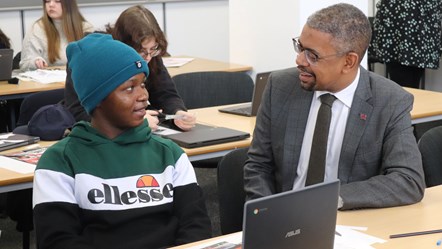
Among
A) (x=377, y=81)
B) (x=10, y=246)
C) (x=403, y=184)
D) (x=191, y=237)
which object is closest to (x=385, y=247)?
(x=403, y=184)

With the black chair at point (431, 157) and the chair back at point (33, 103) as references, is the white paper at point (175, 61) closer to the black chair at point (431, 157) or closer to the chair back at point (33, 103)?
the chair back at point (33, 103)

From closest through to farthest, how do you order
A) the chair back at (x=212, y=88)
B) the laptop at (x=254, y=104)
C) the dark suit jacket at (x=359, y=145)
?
the dark suit jacket at (x=359, y=145) → the laptop at (x=254, y=104) → the chair back at (x=212, y=88)

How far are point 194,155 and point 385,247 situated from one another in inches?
54.7

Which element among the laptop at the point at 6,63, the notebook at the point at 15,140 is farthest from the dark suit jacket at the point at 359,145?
the laptop at the point at 6,63

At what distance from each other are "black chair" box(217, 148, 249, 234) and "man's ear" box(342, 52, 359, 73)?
49 centimetres

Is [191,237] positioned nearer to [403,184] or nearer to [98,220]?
[98,220]

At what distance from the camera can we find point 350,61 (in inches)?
105

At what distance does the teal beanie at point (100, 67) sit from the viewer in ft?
7.57

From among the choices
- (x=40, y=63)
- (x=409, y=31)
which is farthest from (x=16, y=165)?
(x=409, y=31)

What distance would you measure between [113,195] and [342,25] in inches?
37.5

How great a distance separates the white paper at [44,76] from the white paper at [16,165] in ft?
5.91

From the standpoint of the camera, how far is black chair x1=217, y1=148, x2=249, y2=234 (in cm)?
274

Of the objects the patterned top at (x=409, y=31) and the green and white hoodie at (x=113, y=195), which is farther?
the patterned top at (x=409, y=31)

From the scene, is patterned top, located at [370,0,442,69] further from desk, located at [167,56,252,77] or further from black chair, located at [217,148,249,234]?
black chair, located at [217,148,249,234]
